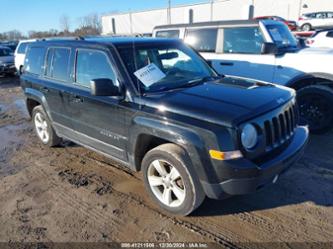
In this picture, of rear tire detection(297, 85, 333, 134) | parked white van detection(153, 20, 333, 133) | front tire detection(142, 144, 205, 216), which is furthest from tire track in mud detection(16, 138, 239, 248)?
rear tire detection(297, 85, 333, 134)

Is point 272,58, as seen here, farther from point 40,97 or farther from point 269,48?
point 40,97

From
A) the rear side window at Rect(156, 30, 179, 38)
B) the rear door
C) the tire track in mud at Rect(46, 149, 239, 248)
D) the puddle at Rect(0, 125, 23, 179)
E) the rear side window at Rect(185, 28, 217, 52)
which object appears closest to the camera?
the tire track in mud at Rect(46, 149, 239, 248)

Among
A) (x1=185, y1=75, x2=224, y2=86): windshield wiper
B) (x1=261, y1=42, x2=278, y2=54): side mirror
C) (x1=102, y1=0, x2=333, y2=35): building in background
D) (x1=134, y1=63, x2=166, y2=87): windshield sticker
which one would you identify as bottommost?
(x1=185, y1=75, x2=224, y2=86): windshield wiper

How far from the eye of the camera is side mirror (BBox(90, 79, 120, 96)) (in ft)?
10.3

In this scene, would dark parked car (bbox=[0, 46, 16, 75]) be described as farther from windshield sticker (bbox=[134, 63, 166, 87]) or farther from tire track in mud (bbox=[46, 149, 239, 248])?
windshield sticker (bbox=[134, 63, 166, 87])

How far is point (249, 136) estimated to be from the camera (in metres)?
2.66

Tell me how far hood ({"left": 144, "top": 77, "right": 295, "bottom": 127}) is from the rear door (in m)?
0.58

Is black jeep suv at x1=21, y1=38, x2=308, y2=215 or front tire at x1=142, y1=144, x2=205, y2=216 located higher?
black jeep suv at x1=21, y1=38, x2=308, y2=215

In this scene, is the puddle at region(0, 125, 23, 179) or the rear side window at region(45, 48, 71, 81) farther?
the puddle at region(0, 125, 23, 179)

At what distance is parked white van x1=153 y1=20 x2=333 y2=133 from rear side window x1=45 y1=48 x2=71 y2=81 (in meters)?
2.24

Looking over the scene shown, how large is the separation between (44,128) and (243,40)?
4520mm

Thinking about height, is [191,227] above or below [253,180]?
below

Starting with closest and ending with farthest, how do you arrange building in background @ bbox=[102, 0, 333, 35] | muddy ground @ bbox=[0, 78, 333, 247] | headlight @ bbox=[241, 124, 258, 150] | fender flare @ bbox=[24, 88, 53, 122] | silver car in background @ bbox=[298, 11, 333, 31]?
headlight @ bbox=[241, 124, 258, 150], muddy ground @ bbox=[0, 78, 333, 247], fender flare @ bbox=[24, 88, 53, 122], silver car in background @ bbox=[298, 11, 333, 31], building in background @ bbox=[102, 0, 333, 35]

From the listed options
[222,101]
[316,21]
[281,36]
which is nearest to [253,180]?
[222,101]
